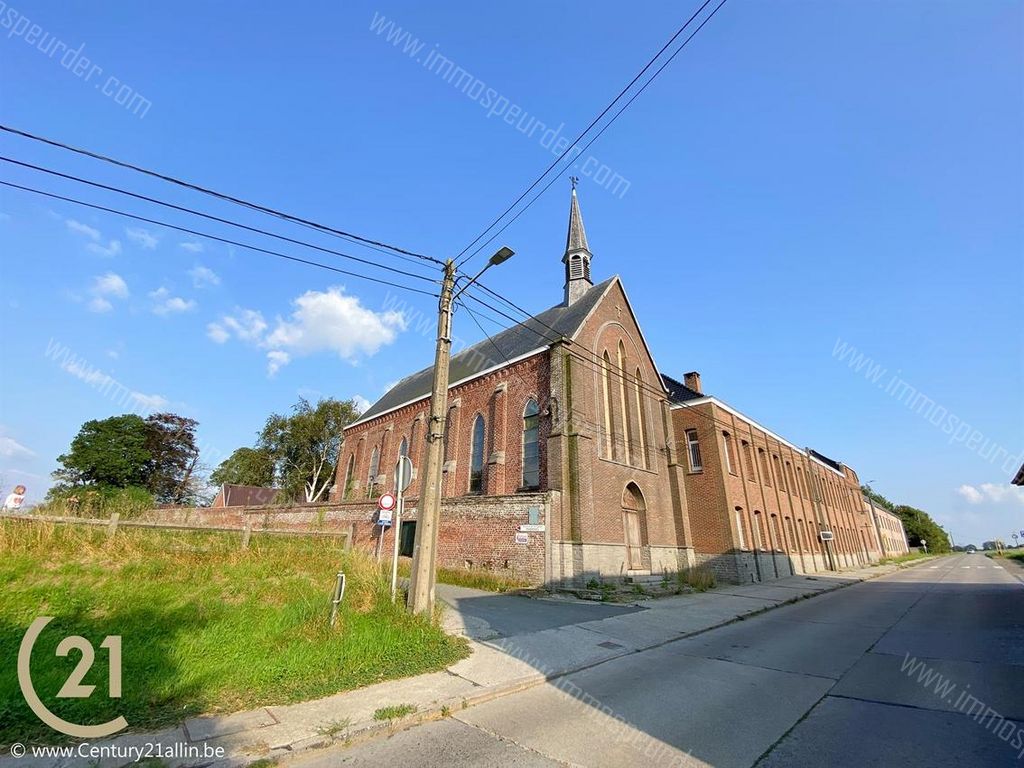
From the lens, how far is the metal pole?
8.43 metres

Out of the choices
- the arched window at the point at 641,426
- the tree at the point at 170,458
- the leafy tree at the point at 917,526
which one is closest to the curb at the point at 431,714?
the arched window at the point at 641,426

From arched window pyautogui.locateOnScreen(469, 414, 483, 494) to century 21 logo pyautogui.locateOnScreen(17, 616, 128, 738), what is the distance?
59.6 feet

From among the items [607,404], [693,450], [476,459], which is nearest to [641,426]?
[607,404]

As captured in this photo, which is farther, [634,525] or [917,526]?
[917,526]

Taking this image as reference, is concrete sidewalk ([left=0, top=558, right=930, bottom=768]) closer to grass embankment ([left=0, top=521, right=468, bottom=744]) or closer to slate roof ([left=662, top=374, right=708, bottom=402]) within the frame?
grass embankment ([left=0, top=521, right=468, bottom=744])

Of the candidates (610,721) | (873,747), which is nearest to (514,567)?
(610,721)

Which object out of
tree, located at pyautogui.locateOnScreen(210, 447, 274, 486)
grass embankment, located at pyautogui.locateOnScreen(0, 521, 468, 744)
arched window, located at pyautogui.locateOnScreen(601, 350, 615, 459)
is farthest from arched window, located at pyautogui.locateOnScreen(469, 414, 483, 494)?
A: tree, located at pyautogui.locateOnScreen(210, 447, 274, 486)

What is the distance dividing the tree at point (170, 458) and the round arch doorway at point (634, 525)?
5119 centimetres

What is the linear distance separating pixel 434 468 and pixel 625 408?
15.4m

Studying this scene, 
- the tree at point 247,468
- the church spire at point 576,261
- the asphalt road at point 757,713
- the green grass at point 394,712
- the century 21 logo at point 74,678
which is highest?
the church spire at point 576,261

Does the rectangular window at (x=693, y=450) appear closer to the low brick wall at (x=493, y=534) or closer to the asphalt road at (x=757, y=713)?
the low brick wall at (x=493, y=534)

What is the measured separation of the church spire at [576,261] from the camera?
27.3m

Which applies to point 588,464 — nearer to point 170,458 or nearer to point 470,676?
point 470,676

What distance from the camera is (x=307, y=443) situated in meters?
46.7
